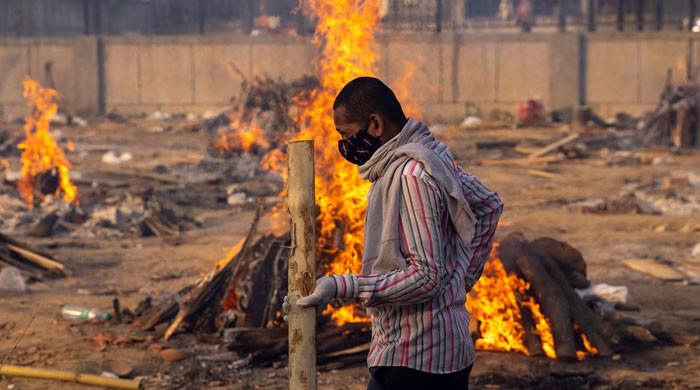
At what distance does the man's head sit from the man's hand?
0.46m

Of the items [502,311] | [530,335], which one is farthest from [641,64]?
[530,335]

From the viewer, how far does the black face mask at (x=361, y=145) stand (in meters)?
3.37

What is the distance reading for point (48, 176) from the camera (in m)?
15.3

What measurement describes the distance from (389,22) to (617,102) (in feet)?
21.4

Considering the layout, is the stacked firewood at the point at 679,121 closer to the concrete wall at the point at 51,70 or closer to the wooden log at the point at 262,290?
the wooden log at the point at 262,290

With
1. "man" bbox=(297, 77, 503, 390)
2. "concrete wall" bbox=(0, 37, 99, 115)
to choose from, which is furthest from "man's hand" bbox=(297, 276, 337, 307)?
"concrete wall" bbox=(0, 37, 99, 115)

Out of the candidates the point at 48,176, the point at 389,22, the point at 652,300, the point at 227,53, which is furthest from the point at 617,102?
the point at 652,300

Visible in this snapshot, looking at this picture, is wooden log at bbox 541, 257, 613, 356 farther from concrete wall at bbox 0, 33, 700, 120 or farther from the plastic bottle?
concrete wall at bbox 0, 33, 700, 120

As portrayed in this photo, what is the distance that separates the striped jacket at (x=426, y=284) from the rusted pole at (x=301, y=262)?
133 millimetres

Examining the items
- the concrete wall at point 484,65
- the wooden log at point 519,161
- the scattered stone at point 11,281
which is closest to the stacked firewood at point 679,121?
the wooden log at point 519,161

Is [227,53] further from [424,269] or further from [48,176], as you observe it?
[424,269]

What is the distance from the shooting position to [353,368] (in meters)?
7.17

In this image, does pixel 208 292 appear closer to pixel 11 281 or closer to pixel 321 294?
pixel 11 281

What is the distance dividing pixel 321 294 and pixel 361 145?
524mm
